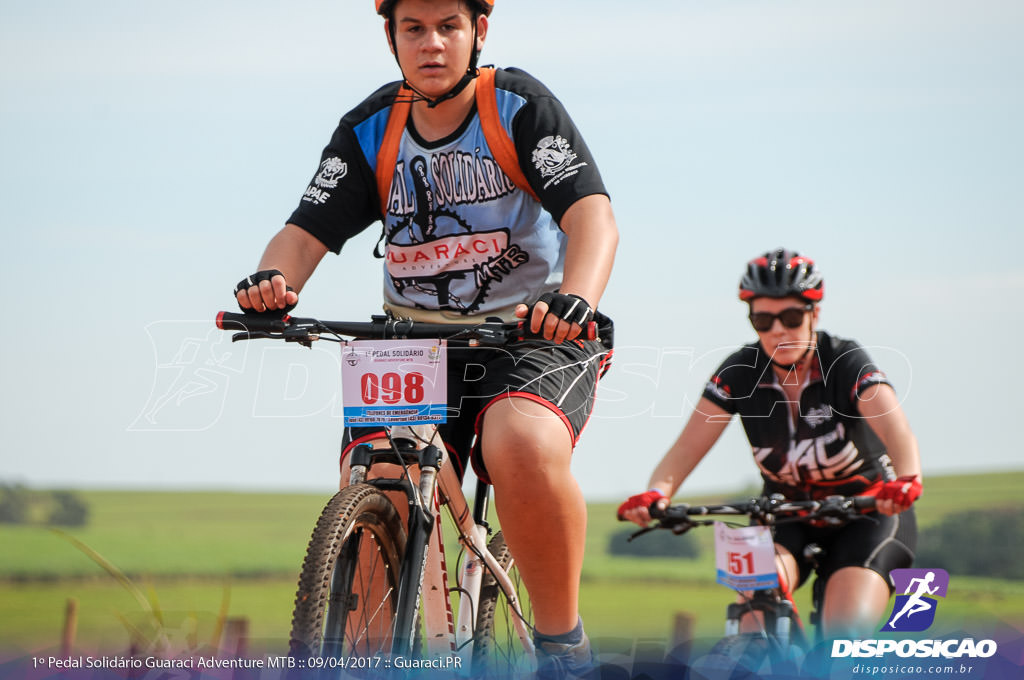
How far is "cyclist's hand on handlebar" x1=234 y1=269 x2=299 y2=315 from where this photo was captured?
3166 mm

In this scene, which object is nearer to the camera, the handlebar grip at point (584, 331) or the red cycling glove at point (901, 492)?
the handlebar grip at point (584, 331)

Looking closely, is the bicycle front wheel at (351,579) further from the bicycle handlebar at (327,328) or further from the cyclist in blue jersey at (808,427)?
the cyclist in blue jersey at (808,427)

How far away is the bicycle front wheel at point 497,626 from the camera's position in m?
3.82

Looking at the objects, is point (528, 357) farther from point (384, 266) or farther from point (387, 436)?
point (384, 266)

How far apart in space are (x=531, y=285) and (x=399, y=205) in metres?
A: 0.56

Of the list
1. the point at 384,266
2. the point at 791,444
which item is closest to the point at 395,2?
the point at 384,266

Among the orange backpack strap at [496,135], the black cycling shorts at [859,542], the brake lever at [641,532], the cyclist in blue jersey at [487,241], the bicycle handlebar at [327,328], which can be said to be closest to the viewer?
the bicycle handlebar at [327,328]

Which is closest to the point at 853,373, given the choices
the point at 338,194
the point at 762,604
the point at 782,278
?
the point at 782,278

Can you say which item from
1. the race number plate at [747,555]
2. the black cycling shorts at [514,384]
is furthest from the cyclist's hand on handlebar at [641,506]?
the black cycling shorts at [514,384]

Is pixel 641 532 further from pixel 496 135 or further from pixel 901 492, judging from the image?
pixel 496 135

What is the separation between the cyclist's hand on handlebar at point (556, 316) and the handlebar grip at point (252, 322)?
78 cm

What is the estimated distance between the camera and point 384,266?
387 centimetres

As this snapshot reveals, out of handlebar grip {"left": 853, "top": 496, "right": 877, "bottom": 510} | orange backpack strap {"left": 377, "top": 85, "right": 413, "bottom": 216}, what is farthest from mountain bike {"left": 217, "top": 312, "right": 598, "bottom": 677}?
handlebar grip {"left": 853, "top": 496, "right": 877, "bottom": 510}

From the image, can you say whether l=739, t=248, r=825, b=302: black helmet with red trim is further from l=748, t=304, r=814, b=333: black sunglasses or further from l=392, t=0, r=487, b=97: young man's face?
l=392, t=0, r=487, b=97: young man's face
